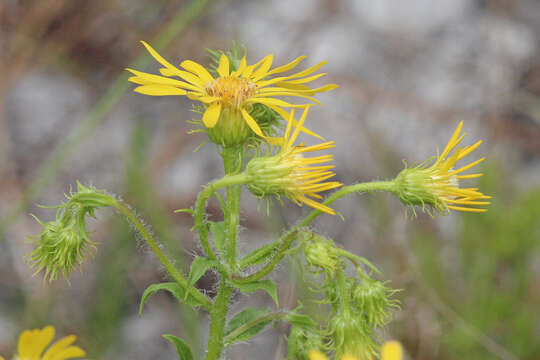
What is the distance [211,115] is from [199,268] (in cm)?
54

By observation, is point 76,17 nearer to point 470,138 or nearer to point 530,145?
point 470,138

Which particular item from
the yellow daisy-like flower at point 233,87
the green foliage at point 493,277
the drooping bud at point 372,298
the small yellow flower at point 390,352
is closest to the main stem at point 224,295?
the yellow daisy-like flower at point 233,87

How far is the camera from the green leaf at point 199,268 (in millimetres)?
1980

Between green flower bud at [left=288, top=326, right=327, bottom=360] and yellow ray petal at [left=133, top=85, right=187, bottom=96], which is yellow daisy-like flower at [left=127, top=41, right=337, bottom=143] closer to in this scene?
yellow ray petal at [left=133, top=85, right=187, bottom=96]

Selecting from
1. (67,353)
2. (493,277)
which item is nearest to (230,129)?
(67,353)

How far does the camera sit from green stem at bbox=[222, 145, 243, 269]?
6.97ft

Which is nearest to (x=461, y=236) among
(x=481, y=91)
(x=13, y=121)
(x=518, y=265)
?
(x=518, y=265)

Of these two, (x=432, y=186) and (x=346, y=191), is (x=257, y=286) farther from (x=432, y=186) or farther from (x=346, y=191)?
(x=432, y=186)

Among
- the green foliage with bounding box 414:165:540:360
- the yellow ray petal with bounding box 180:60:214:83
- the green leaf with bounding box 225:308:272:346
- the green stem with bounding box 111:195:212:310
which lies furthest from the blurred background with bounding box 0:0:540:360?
the yellow ray petal with bounding box 180:60:214:83

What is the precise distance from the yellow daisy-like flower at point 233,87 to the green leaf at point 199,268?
0.48 m

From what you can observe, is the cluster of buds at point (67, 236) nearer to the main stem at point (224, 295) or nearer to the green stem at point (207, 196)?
the green stem at point (207, 196)

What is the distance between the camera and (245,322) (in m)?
2.22

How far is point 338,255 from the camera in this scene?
2.03m

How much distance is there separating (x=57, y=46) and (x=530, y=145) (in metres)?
4.73
